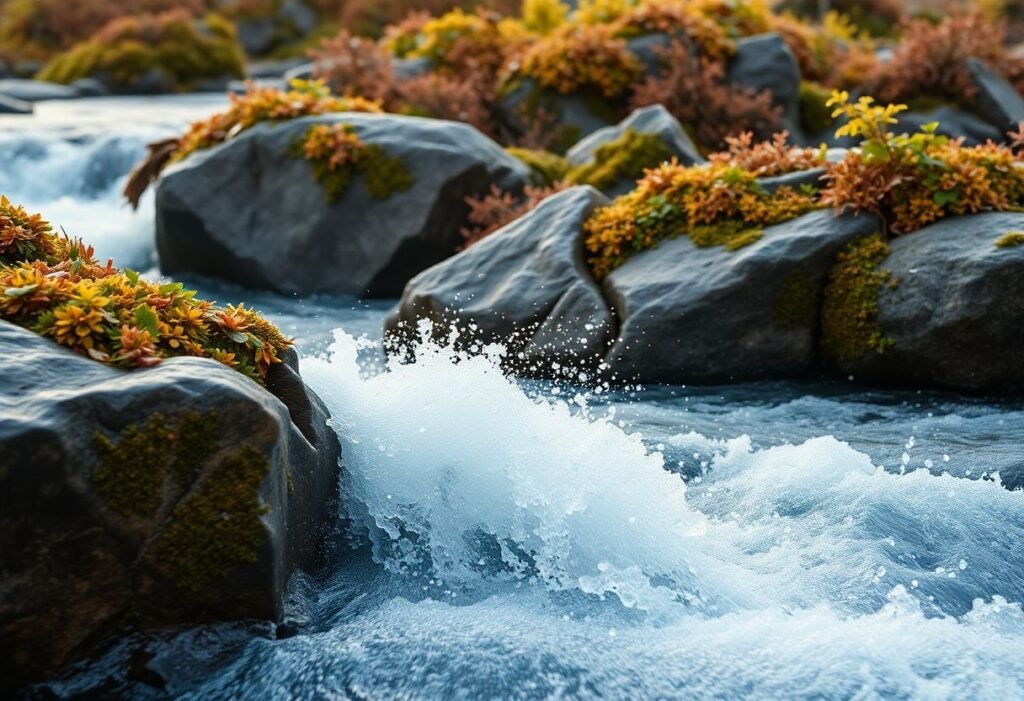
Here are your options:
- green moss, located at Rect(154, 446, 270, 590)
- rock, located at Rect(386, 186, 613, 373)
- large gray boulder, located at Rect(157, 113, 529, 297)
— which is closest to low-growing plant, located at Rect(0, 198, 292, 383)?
green moss, located at Rect(154, 446, 270, 590)

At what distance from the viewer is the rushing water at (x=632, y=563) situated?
4.05m

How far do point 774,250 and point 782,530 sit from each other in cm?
309

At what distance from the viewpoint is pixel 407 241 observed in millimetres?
10867

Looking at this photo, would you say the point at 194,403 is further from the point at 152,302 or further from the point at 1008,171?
the point at 1008,171

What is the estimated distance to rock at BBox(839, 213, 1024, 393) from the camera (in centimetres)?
718

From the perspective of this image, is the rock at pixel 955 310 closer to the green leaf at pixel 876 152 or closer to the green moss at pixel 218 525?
the green leaf at pixel 876 152

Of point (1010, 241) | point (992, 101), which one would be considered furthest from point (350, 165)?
point (992, 101)

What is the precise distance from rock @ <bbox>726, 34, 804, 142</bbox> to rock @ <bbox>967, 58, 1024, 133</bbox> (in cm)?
255

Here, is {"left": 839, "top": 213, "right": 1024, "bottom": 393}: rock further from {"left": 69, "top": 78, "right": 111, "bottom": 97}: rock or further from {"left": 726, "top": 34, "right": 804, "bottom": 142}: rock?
{"left": 69, "top": 78, "right": 111, "bottom": 97}: rock

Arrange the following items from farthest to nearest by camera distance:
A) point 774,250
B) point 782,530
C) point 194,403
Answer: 1. point 774,250
2. point 782,530
3. point 194,403

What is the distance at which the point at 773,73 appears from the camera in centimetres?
1465

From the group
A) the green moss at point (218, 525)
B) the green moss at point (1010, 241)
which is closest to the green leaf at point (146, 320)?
the green moss at point (218, 525)

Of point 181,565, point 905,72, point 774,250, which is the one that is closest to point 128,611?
point 181,565

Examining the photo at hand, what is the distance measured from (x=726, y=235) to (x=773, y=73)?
7335 millimetres
